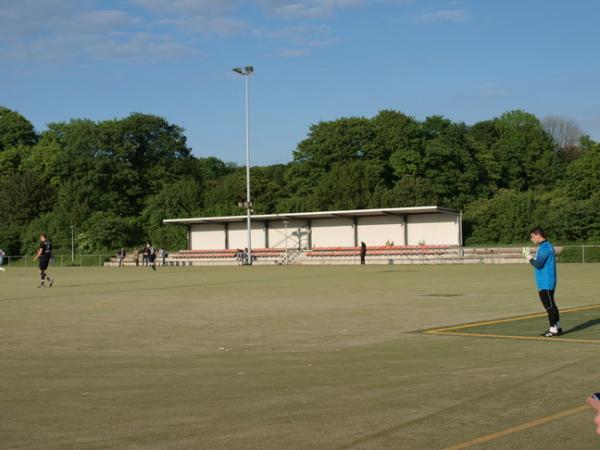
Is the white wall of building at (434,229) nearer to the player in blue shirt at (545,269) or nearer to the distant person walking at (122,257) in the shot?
the distant person walking at (122,257)

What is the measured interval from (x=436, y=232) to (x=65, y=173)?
5880 cm

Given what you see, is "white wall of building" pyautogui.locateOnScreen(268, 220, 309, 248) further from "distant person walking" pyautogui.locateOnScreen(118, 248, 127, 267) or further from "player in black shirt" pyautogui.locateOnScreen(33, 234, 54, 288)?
"player in black shirt" pyautogui.locateOnScreen(33, 234, 54, 288)

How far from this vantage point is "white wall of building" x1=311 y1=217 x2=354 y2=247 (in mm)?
Answer: 64562

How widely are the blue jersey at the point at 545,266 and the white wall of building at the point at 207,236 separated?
58.8m

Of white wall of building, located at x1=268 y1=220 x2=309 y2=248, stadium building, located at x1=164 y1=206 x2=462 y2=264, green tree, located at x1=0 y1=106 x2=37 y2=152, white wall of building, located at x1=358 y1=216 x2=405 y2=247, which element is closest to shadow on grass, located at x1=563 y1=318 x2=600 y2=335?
stadium building, located at x1=164 y1=206 x2=462 y2=264

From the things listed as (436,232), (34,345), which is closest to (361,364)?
(34,345)

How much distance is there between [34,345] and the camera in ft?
39.2

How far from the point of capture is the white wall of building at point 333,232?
212ft

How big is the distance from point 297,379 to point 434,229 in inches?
2093

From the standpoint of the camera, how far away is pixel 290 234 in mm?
67000

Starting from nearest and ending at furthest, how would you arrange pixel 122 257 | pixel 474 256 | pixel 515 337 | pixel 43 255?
1. pixel 515 337
2. pixel 43 255
3. pixel 474 256
4. pixel 122 257

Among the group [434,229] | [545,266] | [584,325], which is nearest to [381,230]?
[434,229]

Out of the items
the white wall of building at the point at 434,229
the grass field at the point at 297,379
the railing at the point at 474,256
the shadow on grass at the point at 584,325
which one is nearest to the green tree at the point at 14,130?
the railing at the point at 474,256

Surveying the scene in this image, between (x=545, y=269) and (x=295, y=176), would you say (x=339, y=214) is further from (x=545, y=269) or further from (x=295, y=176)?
(x=545, y=269)
